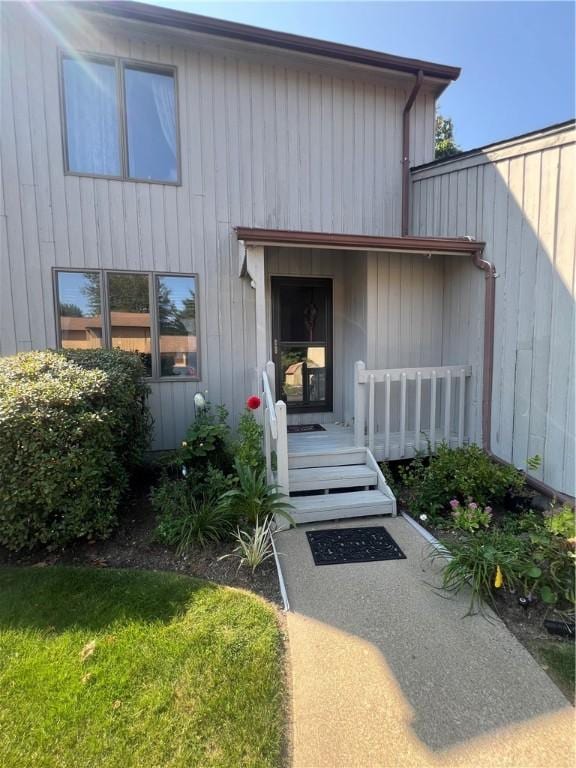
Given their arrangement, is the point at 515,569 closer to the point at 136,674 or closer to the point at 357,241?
the point at 136,674

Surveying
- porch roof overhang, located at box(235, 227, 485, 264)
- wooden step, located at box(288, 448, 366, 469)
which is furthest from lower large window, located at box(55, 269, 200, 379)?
wooden step, located at box(288, 448, 366, 469)

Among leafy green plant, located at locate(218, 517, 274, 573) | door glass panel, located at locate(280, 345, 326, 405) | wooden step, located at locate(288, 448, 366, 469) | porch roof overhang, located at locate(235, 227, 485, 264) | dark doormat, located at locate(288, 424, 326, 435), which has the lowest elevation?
leafy green plant, located at locate(218, 517, 274, 573)

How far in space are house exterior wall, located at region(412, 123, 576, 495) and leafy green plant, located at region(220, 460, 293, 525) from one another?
2617 millimetres

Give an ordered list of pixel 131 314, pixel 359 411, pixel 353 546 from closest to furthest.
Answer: pixel 353 546 < pixel 359 411 < pixel 131 314

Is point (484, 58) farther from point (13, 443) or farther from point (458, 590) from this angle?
point (13, 443)

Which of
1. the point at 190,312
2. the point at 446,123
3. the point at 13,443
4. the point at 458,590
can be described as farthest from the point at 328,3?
the point at 446,123

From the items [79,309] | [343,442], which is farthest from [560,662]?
[79,309]

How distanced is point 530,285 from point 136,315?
182 inches

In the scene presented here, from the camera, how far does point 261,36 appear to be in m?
4.76

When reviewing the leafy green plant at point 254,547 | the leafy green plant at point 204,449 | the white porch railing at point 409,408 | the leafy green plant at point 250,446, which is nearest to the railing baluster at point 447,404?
the white porch railing at point 409,408

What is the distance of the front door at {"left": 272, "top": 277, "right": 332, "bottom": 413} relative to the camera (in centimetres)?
574

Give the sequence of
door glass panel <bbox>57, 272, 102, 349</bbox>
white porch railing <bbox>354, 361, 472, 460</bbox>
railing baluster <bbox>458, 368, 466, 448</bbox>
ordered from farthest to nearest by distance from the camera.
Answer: door glass panel <bbox>57, 272, 102, 349</bbox>, railing baluster <bbox>458, 368, 466, 448</bbox>, white porch railing <bbox>354, 361, 472, 460</bbox>

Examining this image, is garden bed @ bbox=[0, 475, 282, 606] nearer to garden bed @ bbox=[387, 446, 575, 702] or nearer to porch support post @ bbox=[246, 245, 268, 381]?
garden bed @ bbox=[387, 446, 575, 702]

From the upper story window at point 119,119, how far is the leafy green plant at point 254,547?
446 cm
